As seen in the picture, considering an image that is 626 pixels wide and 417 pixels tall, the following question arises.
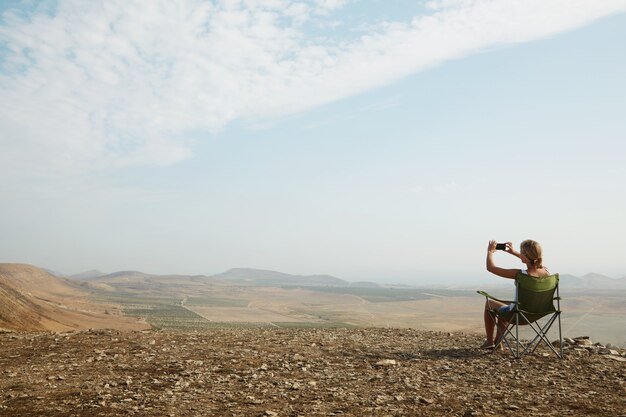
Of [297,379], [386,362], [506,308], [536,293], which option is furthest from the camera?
[506,308]

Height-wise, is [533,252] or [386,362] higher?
[533,252]

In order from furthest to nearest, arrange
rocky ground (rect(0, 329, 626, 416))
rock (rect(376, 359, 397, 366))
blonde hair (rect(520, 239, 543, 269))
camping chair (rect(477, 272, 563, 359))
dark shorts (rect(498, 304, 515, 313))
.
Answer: dark shorts (rect(498, 304, 515, 313)) → blonde hair (rect(520, 239, 543, 269)) → camping chair (rect(477, 272, 563, 359)) → rock (rect(376, 359, 397, 366)) → rocky ground (rect(0, 329, 626, 416))

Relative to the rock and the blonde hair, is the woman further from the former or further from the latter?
the rock

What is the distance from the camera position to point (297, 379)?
25.5 feet

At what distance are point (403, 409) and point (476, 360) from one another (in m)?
3.81

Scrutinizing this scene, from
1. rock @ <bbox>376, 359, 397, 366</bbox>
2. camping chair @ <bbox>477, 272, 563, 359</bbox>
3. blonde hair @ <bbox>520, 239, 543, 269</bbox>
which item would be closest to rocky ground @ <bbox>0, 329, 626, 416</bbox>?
rock @ <bbox>376, 359, 397, 366</bbox>

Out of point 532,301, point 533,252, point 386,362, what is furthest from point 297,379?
point 533,252

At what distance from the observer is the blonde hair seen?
9.36m

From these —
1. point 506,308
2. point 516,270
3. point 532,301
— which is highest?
point 516,270

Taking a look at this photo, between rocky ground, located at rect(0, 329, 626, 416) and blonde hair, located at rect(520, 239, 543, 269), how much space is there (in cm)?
195

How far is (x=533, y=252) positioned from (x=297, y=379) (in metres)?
5.33

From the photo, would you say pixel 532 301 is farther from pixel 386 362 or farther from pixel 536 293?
pixel 386 362

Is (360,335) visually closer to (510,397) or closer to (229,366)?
(229,366)

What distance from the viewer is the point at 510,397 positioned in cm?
673
